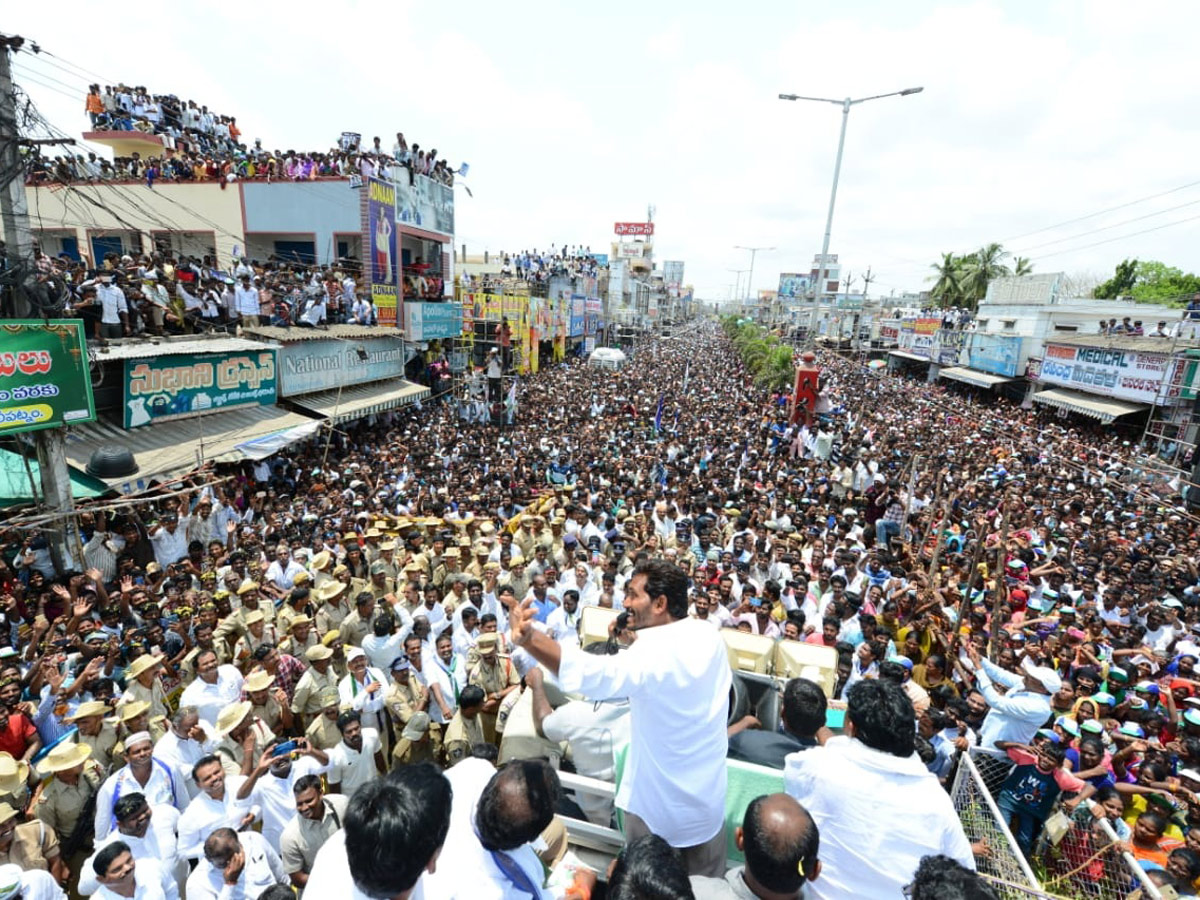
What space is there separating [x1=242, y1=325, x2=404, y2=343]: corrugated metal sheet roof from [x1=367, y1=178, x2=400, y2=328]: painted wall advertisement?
127 cm

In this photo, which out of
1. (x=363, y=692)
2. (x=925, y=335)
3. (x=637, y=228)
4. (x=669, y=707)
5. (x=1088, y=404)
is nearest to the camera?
(x=669, y=707)

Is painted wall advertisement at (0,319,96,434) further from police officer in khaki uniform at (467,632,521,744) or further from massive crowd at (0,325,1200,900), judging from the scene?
police officer in khaki uniform at (467,632,521,744)

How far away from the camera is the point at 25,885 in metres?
2.82

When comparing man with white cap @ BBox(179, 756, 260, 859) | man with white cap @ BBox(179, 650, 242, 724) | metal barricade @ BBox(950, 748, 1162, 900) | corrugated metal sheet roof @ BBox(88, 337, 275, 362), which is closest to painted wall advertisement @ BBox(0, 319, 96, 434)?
corrugated metal sheet roof @ BBox(88, 337, 275, 362)

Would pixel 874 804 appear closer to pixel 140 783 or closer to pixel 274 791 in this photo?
pixel 274 791

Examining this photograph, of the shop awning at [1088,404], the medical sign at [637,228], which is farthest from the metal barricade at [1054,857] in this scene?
the medical sign at [637,228]

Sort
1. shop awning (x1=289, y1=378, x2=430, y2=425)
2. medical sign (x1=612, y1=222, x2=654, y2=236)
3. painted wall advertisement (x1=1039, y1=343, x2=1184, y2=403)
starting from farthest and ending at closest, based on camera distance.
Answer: medical sign (x1=612, y1=222, x2=654, y2=236) < painted wall advertisement (x1=1039, y1=343, x2=1184, y2=403) < shop awning (x1=289, y1=378, x2=430, y2=425)

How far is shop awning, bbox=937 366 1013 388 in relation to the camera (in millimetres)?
25969

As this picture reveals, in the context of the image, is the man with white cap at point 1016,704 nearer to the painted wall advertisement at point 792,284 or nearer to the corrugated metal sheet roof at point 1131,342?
the corrugated metal sheet roof at point 1131,342

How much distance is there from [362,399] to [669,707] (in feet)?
50.3

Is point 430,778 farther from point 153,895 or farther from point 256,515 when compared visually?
point 256,515

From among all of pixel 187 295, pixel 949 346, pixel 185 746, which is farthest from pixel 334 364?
pixel 949 346

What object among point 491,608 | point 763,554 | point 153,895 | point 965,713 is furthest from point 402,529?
point 965,713

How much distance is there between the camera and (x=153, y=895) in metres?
2.97
